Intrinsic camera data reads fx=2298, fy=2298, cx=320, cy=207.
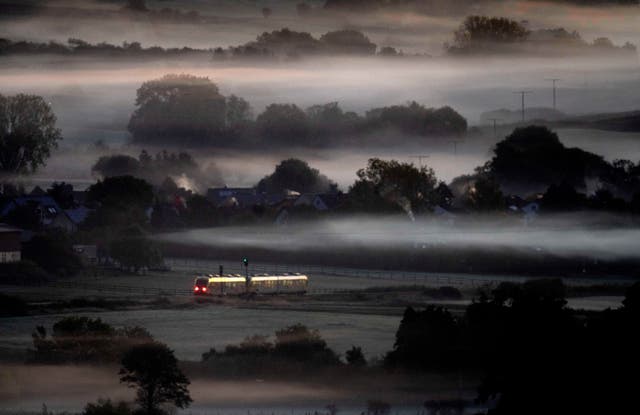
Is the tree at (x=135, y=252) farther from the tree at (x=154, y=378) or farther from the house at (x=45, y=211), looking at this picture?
the tree at (x=154, y=378)

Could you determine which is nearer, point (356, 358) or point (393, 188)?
point (356, 358)

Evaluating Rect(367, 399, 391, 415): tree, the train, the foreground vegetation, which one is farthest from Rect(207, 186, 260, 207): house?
Rect(367, 399, 391, 415): tree

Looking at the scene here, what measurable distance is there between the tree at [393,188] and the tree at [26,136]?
7.94 m

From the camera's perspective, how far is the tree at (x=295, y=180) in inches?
2066

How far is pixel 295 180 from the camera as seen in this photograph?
52.8m

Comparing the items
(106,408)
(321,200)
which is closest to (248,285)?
(321,200)

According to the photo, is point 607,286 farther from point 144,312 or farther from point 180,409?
point 180,409

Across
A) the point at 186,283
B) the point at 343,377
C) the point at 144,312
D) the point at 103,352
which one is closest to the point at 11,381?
the point at 103,352

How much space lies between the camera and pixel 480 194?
4588 cm

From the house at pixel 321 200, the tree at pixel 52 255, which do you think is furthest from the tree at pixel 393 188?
the tree at pixel 52 255

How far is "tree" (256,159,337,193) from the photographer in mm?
52469

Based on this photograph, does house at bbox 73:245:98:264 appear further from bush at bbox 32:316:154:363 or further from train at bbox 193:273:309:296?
bush at bbox 32:316:154:363

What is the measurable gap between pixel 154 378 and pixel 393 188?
22.5 metres

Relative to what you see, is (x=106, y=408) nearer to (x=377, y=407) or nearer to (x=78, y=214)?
(x=377, y=407)
